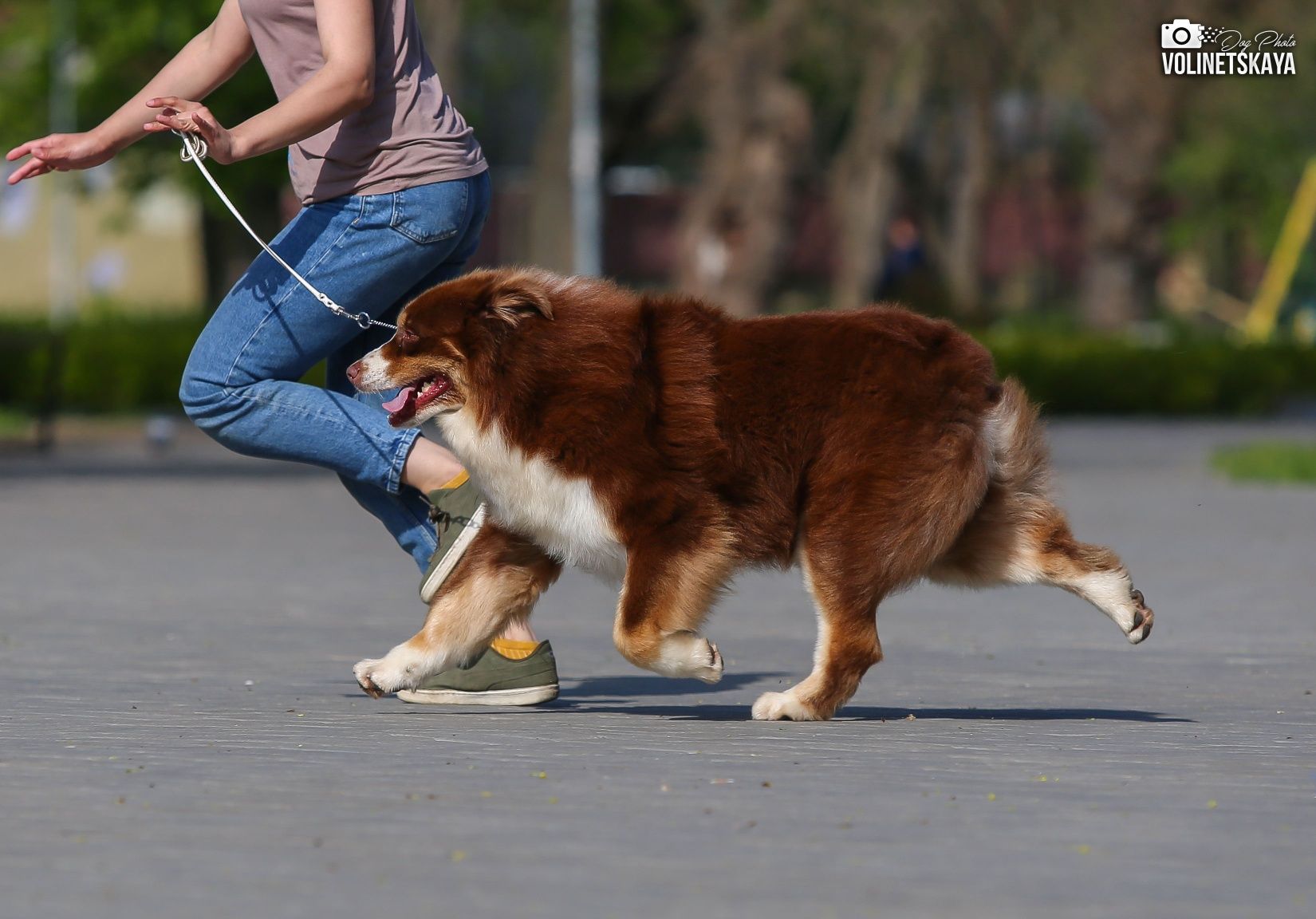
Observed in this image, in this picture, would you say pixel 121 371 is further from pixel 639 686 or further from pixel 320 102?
pixel 320 102

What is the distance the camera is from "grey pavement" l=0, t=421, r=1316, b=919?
12.8 ft

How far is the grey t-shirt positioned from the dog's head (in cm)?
38

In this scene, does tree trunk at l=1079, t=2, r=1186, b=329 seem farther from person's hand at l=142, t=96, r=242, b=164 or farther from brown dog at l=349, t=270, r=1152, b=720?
person's hand at l=142, t=96, r=242, b=164

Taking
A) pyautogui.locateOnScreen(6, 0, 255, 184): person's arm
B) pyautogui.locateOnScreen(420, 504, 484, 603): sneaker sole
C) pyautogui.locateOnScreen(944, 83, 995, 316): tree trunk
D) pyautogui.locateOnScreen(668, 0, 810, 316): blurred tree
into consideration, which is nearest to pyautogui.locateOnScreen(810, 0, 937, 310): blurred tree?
pyautogui.locateOnScreen(944, 83, 995, 316): tree trunk

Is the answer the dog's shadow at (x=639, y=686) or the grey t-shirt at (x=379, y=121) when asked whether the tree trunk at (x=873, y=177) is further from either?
the grey t-shirt at (x=379, y=121)

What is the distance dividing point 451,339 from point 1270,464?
1294cm

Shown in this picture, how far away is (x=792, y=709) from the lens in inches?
234

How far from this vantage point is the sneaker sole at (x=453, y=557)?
6.14m

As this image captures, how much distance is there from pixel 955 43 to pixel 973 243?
36.4 feet

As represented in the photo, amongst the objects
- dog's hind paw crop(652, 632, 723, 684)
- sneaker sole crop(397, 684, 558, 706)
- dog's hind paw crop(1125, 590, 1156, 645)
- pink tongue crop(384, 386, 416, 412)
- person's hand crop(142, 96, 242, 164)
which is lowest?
sneaker sole crop(397, 684, 558, 706)

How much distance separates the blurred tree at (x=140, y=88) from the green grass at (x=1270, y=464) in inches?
544

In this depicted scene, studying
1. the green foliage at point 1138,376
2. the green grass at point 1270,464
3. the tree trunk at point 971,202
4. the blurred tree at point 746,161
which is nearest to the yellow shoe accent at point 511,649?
the green grass at point 1270,464

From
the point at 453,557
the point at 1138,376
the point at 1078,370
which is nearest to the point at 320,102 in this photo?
the point at 453,557

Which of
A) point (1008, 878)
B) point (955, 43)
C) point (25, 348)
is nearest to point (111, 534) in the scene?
point (1008, 878)
